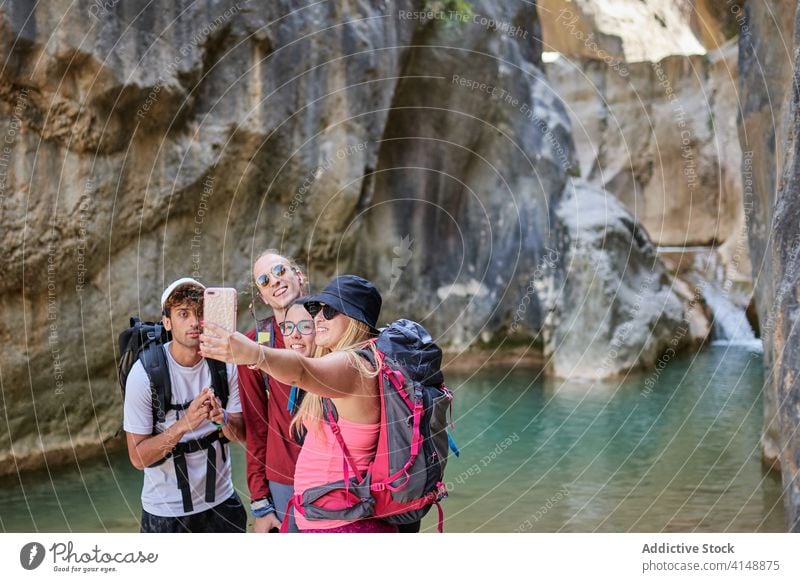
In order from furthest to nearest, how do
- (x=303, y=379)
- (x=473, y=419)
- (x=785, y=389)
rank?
1. (x=473, y=419)
2. (x=785, y=389)
3. (x=303, y=379)

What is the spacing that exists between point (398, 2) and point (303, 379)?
937 cm

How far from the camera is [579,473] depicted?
25.1 ft

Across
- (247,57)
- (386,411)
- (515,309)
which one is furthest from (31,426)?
(515,309)

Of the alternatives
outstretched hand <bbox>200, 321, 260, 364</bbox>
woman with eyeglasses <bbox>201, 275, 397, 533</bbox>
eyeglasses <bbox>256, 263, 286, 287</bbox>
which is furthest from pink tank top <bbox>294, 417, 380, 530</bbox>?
eyeglasses <bbox>256, 263, 286, 287</bbox>

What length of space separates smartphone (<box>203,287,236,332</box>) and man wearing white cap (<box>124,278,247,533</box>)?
71cm

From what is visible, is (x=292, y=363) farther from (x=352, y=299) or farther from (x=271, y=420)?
(x=271, y=420)

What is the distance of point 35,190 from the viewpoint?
6.84 metres

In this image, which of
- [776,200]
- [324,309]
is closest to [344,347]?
[324,309]

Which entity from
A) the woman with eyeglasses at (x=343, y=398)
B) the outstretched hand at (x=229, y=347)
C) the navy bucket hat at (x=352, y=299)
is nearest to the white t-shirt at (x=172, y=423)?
the woman with eyeglasses at (x=343, y=398)

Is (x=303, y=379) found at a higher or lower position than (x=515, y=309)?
lower

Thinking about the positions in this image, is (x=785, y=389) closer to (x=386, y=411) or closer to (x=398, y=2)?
(x=386, y=411)

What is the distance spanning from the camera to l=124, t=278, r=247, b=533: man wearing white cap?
2.90 metres

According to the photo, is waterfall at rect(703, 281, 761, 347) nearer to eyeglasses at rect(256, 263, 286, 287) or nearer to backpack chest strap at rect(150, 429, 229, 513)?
eyeglasses at rect(256, 263, 286, 287)

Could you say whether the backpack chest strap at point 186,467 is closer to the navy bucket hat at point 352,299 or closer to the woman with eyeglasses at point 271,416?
the woman with eyeglasses at point 271,416
